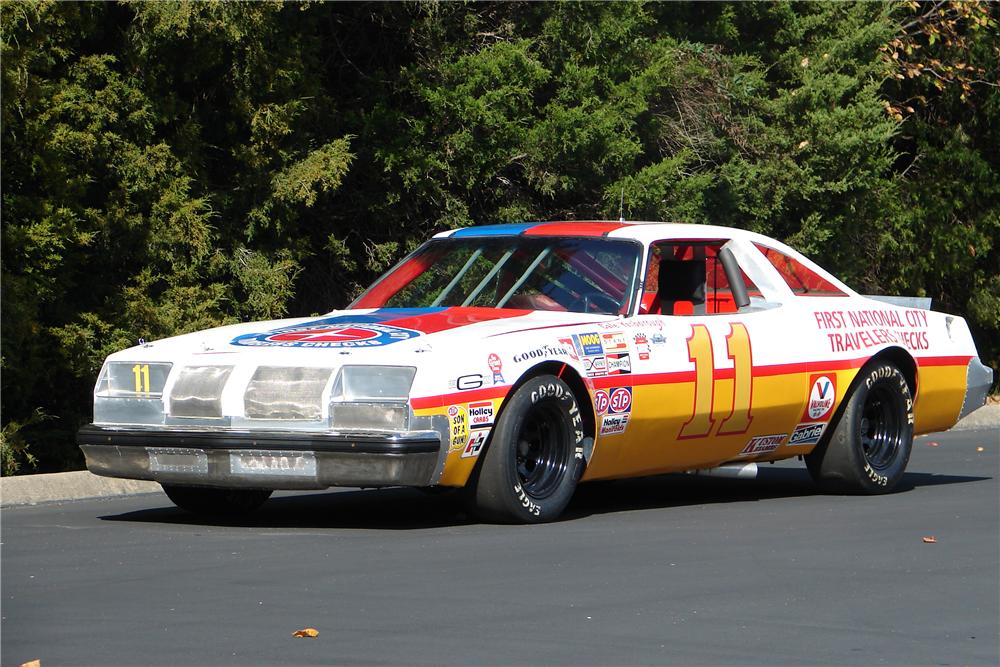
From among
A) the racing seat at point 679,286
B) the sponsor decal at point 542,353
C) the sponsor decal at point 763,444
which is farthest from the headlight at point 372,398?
the sponsor decal at point 763,444

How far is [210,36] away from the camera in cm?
1515

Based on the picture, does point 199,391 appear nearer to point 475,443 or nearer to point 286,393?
point 286,393

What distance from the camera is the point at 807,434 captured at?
33.1 ft

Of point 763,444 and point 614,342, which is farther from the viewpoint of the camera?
point 763,444

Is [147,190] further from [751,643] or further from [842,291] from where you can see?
[751,643]

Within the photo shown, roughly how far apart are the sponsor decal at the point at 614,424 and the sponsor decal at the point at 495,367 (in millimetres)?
799

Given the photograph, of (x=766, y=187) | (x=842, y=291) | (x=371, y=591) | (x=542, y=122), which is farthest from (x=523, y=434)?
(x=766, y=187)

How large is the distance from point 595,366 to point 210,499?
82.7 inches

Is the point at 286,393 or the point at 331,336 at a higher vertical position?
the point at 331,336

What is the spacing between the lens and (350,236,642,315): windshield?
364 inches

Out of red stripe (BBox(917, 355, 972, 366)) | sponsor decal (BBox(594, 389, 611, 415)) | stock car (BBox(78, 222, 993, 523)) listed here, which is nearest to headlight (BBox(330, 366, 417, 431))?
stock car (BBox(78, 222, 993, 523))

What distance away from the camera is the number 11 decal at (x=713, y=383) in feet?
30.3

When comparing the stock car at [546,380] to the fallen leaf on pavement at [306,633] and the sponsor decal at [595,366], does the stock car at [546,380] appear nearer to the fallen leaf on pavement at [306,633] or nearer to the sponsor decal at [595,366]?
the sponsor decal at [595,366]

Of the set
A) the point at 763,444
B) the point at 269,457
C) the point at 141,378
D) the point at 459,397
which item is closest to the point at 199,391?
the point at 141,378
